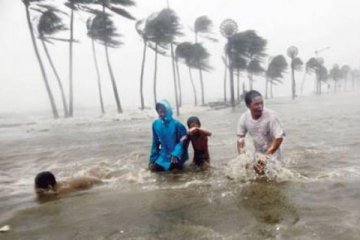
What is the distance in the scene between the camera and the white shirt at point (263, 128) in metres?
5.83

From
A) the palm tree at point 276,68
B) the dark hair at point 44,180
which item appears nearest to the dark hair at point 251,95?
the dark hair at point 44,180

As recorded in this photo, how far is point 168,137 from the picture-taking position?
23.6ft

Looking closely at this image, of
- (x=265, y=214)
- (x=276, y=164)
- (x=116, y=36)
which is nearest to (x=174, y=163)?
(x=276, y=164)

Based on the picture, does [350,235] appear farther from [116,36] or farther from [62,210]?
[116,36]

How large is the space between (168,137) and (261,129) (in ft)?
6.14

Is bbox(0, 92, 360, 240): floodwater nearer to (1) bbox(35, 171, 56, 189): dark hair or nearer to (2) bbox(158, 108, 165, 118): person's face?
(1) bbox(35, 171, 56, 189): dark hair

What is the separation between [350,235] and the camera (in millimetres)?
3445

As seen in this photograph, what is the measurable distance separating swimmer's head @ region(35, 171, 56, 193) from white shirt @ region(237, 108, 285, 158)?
2.86m

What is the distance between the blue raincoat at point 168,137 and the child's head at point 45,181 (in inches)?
75.8

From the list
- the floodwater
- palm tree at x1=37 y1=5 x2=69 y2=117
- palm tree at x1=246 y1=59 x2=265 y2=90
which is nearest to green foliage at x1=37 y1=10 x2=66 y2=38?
palm tree at x1=37 y1=5 x2=69 y2=117

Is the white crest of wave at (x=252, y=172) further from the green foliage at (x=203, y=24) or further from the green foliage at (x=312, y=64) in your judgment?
the green foliage at (x=312, y=64)

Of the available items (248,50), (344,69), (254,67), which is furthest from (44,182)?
(344,69)

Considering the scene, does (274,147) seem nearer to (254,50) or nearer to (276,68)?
(254,50)

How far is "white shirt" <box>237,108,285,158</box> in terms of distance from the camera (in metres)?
5.83
